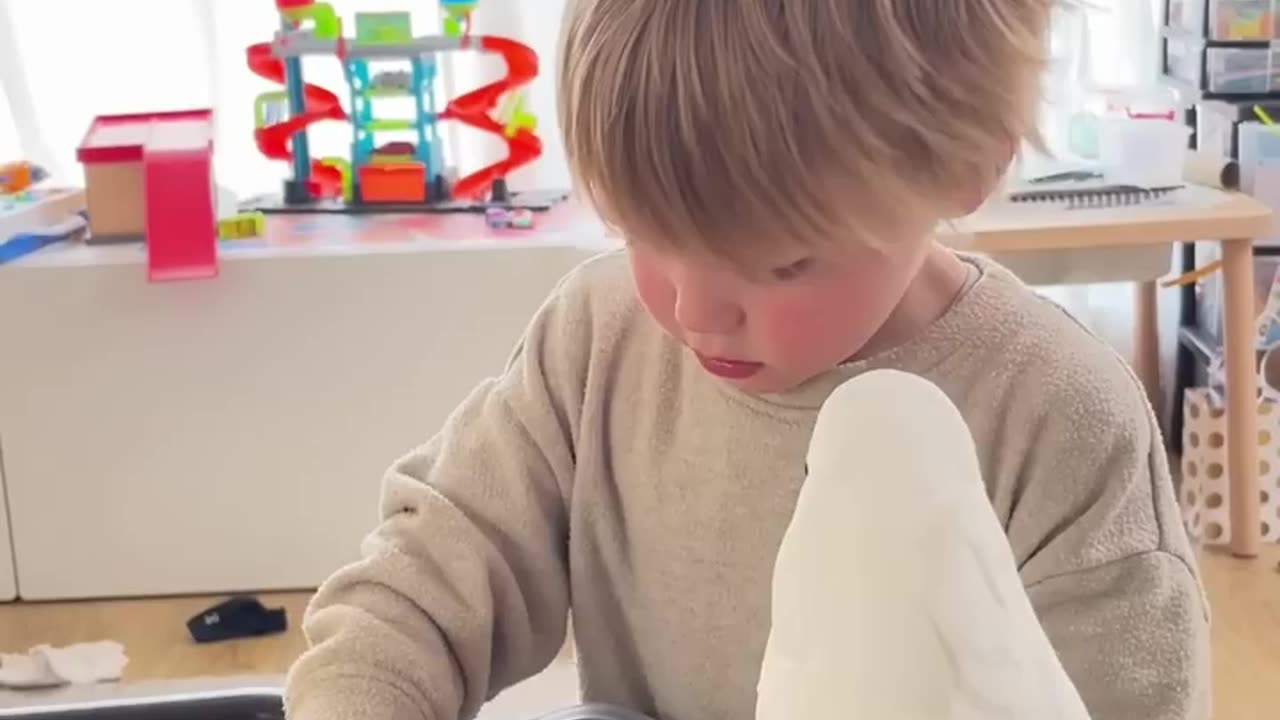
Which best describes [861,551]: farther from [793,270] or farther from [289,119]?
[289,119]

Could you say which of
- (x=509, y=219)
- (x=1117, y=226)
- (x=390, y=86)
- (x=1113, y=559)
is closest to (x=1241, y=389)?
(x=1117, y=226)

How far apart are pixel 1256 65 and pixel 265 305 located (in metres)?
1.17

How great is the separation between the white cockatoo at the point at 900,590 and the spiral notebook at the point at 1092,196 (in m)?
1.34

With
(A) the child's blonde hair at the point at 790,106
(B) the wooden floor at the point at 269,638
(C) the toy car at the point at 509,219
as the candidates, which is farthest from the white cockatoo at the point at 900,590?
(C) the toy car at the point at 509,219

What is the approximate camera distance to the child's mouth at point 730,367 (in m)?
0.53

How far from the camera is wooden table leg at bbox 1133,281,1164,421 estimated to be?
198cm

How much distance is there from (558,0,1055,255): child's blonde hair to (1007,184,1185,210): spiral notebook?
1.16 metres

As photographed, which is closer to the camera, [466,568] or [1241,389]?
[466,568]

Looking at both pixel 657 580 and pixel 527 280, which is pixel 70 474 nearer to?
pixel 527 280

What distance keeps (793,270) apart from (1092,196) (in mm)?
1195

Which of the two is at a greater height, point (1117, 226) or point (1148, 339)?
point (1117, 226)

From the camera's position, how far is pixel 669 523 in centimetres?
65

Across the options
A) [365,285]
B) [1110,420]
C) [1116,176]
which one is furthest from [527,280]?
[1110,420]

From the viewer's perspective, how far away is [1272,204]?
5.70ft
